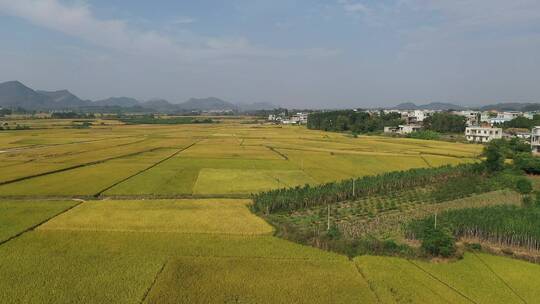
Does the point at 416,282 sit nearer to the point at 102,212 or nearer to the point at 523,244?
the point at 523,244

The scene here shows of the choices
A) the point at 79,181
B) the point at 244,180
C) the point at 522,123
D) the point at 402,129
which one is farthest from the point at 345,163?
the point at 522,123

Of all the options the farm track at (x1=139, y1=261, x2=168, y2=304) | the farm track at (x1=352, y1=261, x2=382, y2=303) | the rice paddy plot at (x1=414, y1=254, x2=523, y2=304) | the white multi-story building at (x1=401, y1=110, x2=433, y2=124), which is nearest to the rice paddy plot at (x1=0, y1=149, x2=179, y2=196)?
the farm track at (x1=139, y1=261, x2=168, y2=304)

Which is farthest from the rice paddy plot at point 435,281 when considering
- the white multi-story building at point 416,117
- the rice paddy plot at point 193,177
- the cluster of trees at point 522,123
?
the white multi-story building at point 416,117

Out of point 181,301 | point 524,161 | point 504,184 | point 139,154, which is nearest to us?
point 181,301

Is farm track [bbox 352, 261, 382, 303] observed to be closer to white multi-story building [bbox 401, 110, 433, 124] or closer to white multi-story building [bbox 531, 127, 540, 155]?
white multi-story building [bbox 531, 127, 540, 155]

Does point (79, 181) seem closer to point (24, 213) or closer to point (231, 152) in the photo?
point (24, 213)

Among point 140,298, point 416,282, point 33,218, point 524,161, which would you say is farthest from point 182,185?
point 524,161
